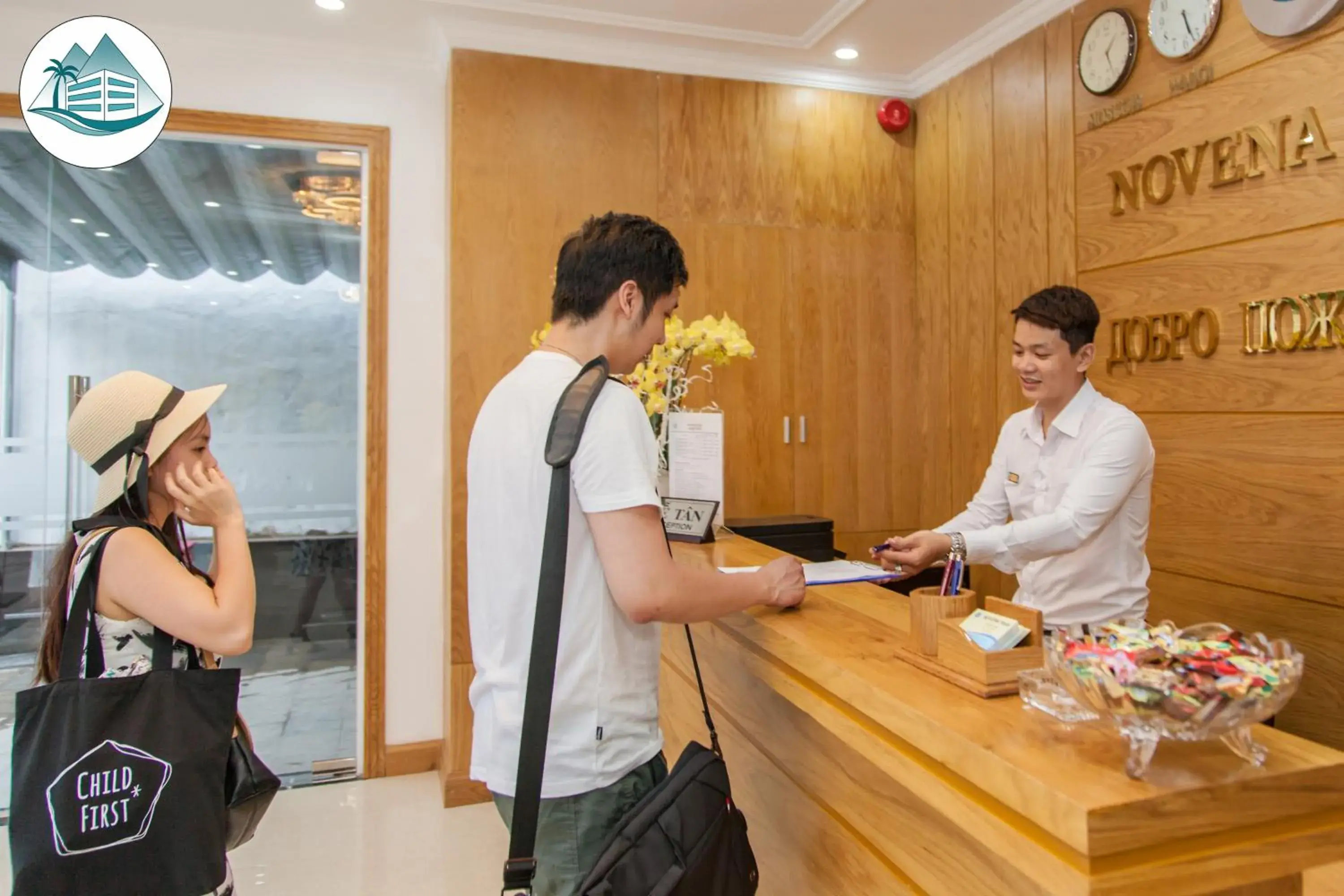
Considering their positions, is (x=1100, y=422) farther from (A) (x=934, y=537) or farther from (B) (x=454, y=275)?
(B) (x=454, y=275)

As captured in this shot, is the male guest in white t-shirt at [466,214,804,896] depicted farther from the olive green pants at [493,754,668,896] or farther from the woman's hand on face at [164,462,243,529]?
the woman's hand on face at [164,462,243,529]

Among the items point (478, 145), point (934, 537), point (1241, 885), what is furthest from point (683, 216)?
point (1241, 885)

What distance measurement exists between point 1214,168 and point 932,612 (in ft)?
7.01

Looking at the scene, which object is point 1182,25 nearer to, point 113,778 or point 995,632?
point 995,632

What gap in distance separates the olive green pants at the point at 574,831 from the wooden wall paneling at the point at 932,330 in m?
2.90

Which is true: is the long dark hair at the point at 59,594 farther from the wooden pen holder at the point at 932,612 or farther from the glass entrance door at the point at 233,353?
the glass entrance door at the point at 233,353

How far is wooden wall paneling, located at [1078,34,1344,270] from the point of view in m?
2.36

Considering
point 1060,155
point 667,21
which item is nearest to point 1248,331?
point 1060,155

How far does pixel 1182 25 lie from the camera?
2.76m

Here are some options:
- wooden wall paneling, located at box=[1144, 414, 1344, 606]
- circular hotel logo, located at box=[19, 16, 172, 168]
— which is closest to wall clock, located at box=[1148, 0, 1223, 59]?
wooden wall paneling, located at box=[1144, 414, 1344, 606]

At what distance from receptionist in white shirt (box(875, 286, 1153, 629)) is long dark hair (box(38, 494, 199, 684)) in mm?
1490

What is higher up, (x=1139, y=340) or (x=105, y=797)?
(x=1139, y=340)

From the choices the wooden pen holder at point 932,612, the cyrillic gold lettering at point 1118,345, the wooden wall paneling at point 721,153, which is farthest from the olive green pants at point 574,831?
the wooden wall paneling at point 721,153

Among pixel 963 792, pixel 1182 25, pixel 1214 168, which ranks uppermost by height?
pixel 1182 25
